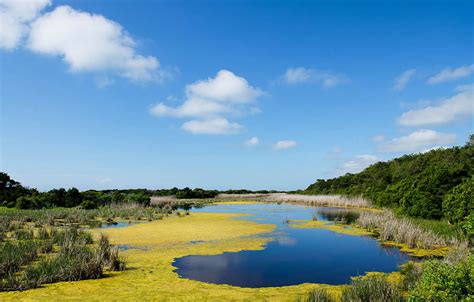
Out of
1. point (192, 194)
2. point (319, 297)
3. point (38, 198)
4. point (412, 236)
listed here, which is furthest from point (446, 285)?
point (192, 194)

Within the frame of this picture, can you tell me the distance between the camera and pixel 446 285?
19.4 feet

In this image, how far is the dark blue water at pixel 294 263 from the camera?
1112 centimetres

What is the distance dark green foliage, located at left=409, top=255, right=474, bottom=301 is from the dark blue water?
5009 millimetres

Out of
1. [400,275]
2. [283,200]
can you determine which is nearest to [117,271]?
[400,275]

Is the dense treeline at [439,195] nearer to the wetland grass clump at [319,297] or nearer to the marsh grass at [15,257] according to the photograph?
the wetland grass clump at [319,297]

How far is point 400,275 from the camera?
1114cm

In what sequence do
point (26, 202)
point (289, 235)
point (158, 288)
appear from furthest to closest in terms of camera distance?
1. point (26, 202)
2. point (289, 235)
3. point (158, 288)

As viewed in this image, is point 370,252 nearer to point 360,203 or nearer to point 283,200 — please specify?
point 360,203

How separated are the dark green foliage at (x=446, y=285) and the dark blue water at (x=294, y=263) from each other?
5009 mm

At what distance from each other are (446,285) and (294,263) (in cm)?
784

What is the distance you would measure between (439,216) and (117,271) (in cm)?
1978

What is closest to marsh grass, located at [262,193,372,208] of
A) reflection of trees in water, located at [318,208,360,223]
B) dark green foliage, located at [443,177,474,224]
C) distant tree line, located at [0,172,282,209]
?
reflection of trees in water, located at [318,208,360,223]

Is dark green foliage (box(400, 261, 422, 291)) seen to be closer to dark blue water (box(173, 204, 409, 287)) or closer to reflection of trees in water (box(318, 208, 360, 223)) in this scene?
dark blue water (box(173, 204, 409, 287))

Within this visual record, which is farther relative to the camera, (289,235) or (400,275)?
(289,235)
